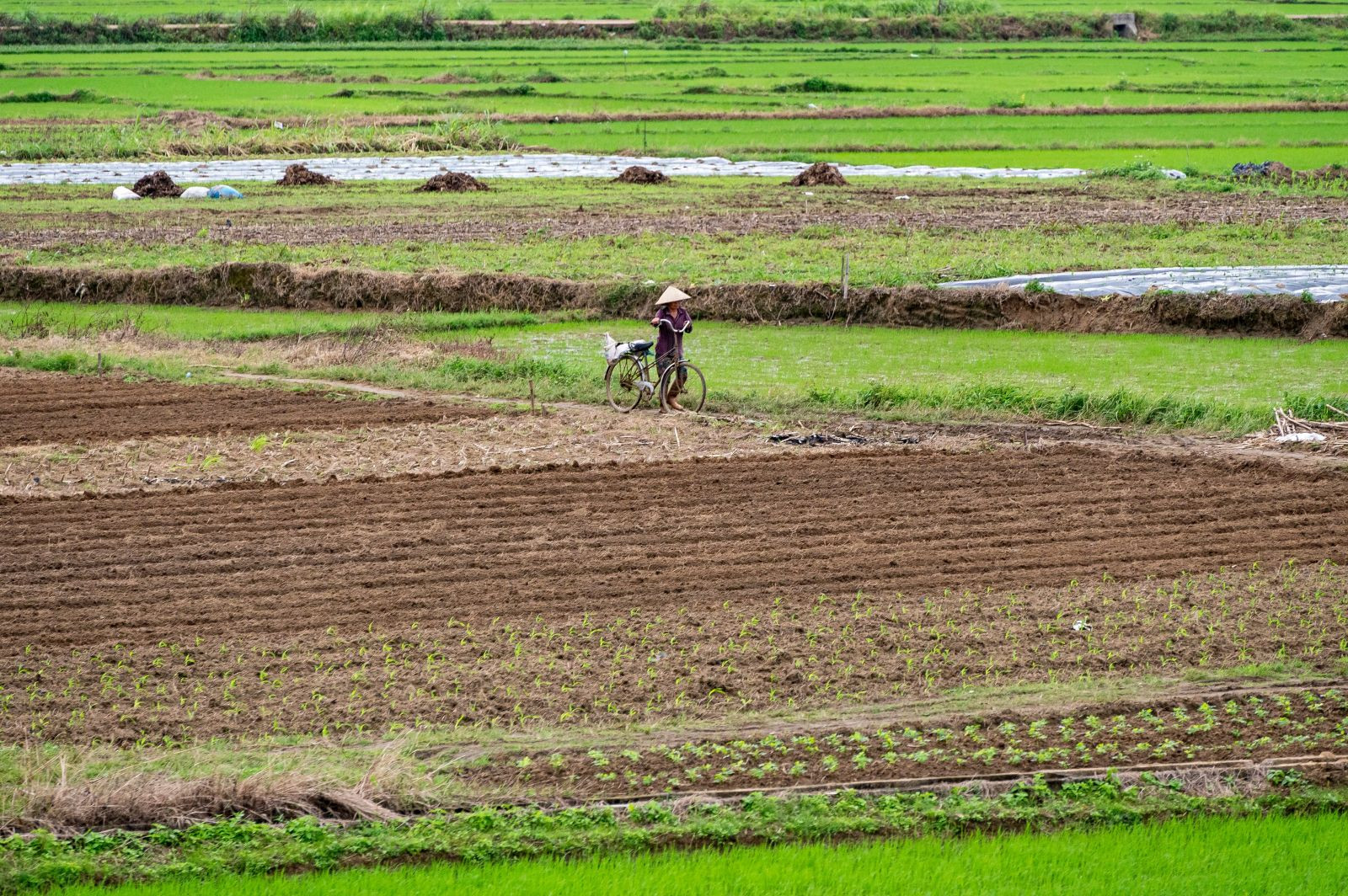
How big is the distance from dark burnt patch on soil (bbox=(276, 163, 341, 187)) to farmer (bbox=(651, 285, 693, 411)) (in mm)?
23177

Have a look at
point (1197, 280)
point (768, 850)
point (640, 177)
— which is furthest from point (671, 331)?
point (640, 177)

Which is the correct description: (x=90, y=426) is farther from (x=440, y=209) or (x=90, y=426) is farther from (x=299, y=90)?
(x=299, y=90)

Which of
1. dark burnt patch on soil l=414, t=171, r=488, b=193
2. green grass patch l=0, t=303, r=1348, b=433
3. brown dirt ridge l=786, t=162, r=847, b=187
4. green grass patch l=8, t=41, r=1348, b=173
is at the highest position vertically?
green grass patch l=8, t=41, r=1348, b=173

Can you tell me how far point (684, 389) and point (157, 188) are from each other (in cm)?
2280

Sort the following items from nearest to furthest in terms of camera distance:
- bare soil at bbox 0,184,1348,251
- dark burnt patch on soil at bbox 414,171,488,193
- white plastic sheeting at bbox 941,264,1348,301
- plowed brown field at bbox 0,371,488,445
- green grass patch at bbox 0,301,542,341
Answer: plowed brown field at bbox 0,371,488,445 → white plastic sheeting at bbox 941,264,1348,301 → green grass patch at bbox 0,301,542,341 → bare soil at bbox 0,184,1348,251 → dark burnt patch on soil at bbox 414,171,488,193

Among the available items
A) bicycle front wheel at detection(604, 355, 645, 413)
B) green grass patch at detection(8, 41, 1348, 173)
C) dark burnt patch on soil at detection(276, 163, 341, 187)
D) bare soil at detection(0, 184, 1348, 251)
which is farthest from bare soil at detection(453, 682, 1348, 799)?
green grass patch at detection(8, 41, 1348, 173)

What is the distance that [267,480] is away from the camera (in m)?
14.1

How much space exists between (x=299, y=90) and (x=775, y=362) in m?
44.3

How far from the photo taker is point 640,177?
121 ft

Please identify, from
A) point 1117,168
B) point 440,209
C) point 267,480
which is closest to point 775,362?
point 267,480

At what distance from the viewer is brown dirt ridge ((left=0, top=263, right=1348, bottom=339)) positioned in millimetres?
20625

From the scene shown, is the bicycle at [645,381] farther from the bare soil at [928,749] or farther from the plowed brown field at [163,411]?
the bare soil at [928,749]

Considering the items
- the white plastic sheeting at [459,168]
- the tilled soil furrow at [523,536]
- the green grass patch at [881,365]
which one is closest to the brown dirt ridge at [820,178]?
the white plastic sheeting at [459,168]

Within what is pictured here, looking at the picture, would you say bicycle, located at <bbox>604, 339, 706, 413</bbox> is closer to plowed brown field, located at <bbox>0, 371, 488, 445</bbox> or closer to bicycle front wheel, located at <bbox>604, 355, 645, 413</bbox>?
bicycle front wheel, located at <bbox>604, 355, 645, 413</bbox>
